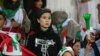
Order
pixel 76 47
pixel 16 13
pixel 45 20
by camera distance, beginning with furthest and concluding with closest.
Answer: pixel 16 13 → pixel 76 47 → pixel 45 20

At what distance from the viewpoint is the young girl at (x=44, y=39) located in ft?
8.33

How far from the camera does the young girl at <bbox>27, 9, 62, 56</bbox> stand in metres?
2.54

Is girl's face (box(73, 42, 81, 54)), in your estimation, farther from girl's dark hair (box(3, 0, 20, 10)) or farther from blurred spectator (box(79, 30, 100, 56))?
girl's dark hair (box(3, 0, 20, 10))

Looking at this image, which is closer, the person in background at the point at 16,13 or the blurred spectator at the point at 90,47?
the blurred spectator at the point at 90,47

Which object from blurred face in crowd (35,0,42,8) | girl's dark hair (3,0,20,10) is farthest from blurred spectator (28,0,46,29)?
girl's dark hair (3,0,20,10)

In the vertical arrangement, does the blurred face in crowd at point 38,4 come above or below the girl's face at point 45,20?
above

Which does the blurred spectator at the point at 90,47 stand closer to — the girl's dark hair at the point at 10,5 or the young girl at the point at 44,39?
the young girl at the point at 44,39

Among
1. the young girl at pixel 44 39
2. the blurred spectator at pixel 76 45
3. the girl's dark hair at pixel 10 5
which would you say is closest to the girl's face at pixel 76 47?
the blurred spectator at pixel 76 45

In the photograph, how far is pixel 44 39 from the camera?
2561 mm

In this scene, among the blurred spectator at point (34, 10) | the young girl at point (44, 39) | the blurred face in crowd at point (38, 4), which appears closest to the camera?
the young girl at point (44, 39)

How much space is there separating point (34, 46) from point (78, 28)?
61 cm

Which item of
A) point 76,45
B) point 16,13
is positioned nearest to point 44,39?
point 76,45

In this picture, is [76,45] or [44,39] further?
[76,45]

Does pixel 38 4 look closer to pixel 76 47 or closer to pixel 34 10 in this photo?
pixel 34 10
